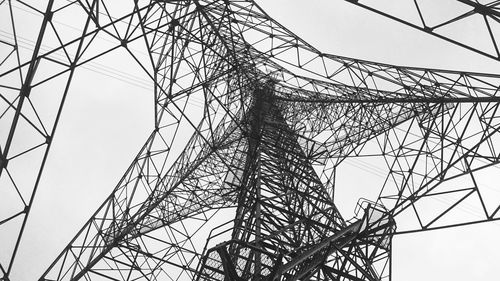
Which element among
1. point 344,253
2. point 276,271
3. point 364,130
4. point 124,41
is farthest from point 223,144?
point 276,271

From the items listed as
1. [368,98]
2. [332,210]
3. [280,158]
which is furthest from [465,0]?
[368,98]

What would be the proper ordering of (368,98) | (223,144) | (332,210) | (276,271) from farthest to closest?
(223,144) → (368,98) → (332,210) → (276,271)

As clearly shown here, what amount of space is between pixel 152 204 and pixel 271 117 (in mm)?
6710

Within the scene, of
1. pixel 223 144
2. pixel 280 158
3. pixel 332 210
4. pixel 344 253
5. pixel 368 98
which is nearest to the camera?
pixel 344 253

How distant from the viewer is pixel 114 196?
1628 cm

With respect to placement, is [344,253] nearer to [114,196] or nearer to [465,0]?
[465,0]

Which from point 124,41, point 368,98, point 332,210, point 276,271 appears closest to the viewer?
point 276,271

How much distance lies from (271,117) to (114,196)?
7666mm

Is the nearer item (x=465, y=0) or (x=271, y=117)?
(x=465, y=0)

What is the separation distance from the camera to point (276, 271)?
24.6ft

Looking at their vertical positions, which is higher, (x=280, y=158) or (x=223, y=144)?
(x=223, y=144)

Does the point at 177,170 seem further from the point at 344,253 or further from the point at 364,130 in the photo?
the point at 344,253

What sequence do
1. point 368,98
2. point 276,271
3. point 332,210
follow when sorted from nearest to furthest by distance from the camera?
point 276,271 < point 332,210 < point 368,98

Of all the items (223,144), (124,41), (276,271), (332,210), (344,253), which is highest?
(223,144)
